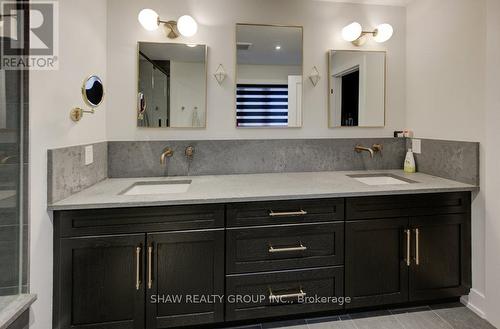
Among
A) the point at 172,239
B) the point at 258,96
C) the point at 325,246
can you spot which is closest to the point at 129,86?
the point at 258,96

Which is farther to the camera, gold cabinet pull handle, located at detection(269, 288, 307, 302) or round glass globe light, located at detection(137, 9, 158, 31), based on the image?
round glass globe light, located at detection(137, 9, 158, 31)

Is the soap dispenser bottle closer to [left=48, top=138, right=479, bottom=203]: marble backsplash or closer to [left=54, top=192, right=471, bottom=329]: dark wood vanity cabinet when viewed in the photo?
[left=48, top=138, right=479, bottom=203]: marble backsplash

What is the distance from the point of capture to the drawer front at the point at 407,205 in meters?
1.81

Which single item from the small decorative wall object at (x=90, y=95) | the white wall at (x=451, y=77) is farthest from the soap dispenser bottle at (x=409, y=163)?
the small decorative wall object at (x=90, y=95)

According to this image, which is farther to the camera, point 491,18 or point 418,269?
point 418,269

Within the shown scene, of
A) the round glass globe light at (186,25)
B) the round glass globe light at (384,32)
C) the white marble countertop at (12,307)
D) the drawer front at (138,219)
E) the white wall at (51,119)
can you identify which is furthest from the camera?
the round glass globe light at (384,32)

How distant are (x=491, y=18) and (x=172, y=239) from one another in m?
2.32

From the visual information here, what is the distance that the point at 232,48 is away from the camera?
7.59ft

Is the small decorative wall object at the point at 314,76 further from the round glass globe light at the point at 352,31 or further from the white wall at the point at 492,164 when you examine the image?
the white wall at the point at 492,164

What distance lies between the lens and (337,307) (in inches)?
71.9

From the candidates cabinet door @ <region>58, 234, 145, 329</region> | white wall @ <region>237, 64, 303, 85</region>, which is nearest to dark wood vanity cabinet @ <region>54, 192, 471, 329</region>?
cabinet door @ <region>58, 234, 145, 329</region>

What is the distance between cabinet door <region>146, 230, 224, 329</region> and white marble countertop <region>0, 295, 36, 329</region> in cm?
53

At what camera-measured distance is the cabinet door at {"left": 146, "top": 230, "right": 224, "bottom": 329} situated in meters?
1.62

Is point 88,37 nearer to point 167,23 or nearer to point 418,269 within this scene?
point 167,23
